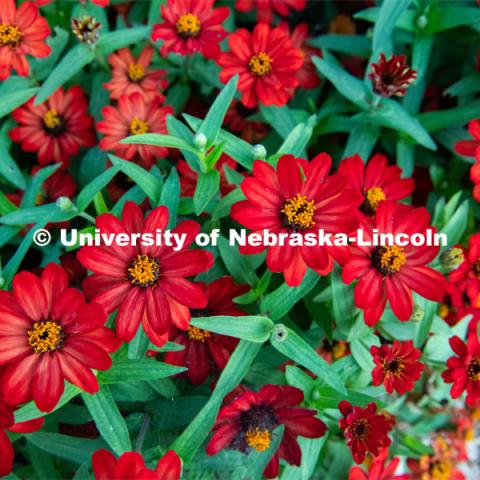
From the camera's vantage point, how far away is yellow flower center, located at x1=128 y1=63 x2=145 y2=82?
1.43 meters

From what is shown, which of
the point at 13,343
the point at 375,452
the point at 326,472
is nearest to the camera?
the point at 13,343

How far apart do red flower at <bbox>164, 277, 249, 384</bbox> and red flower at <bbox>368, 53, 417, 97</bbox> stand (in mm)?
514

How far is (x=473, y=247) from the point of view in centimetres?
125

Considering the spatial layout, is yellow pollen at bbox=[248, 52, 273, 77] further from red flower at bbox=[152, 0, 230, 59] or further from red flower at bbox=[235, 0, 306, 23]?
red flower at bbox=[235, 0, 306, 23]

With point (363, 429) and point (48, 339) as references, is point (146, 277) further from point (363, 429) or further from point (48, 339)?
point (363, 429)

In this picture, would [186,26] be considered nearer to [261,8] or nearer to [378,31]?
[261,8]

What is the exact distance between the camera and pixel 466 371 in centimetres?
115

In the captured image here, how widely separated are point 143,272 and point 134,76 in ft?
2.08

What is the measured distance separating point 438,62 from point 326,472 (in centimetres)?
109

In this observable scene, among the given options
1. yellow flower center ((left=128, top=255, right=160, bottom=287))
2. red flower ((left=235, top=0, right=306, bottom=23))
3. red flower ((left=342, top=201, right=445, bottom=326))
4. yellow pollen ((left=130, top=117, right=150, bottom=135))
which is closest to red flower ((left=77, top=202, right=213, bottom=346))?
yellow flower center ((left=128, top=255, right=160, bottom=287))

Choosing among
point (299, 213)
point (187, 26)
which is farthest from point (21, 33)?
point (299, 213)

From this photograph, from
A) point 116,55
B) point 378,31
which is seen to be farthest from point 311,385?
point 116,55

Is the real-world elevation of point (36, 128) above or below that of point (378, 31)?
below

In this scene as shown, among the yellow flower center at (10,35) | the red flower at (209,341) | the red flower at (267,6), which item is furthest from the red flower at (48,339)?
the red flower at (267,6)
